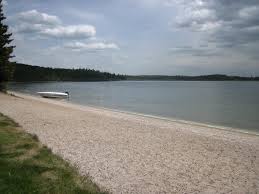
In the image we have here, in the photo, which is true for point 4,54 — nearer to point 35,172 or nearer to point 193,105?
point 193,105

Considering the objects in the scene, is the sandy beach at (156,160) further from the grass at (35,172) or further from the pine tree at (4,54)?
the pine tree at (4,54)

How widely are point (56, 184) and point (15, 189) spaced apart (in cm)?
88

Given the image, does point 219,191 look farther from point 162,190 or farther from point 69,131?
point 69,131

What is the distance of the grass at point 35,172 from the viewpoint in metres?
6.38

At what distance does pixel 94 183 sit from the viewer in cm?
734

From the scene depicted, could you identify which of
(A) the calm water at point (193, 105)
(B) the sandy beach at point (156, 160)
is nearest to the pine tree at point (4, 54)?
(A) the calm water at point (193, 105)

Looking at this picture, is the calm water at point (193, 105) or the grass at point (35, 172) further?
the calm water at point (193, 105)

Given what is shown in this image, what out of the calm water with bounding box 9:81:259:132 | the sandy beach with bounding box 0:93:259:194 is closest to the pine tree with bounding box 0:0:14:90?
the calm water with bounding box 9:81:259:132

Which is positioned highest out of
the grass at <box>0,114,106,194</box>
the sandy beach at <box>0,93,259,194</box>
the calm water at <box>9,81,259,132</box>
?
the grass at <box>0,114,106,194</box>

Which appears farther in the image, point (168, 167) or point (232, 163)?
point (232, 163)

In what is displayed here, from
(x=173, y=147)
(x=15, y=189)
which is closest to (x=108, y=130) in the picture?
(x=173, y=147)

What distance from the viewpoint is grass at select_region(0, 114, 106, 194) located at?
20.9ft

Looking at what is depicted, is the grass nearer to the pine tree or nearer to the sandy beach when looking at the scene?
the sandy beach

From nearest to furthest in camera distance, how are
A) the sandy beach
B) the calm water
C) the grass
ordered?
the grass < the sandy beach < the calm water
